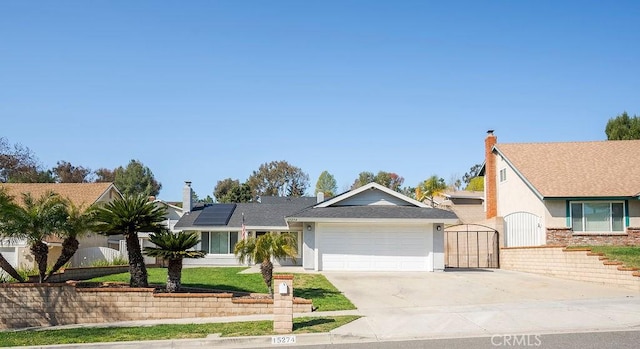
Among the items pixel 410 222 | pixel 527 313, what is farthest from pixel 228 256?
pixel 527 313

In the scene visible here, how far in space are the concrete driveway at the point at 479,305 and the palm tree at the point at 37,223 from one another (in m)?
9.36

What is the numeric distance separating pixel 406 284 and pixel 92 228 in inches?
422

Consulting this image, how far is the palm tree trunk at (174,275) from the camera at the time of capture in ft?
52.6

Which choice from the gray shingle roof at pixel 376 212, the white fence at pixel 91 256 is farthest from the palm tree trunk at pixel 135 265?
the white fence at pixel 91 256

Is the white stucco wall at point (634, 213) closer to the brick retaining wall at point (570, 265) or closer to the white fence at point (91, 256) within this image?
the brick retaining wall at point (570, 265)

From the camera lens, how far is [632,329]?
37.7ft

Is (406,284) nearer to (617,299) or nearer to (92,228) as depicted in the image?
(617,299)

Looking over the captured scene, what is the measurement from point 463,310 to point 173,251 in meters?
8.31

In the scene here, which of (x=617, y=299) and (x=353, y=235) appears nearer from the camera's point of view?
(x=617, y=299)

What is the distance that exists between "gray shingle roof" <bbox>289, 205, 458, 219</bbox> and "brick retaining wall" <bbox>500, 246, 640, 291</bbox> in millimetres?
3665

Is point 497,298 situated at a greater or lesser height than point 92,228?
lesser

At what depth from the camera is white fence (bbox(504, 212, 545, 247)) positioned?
2516cm

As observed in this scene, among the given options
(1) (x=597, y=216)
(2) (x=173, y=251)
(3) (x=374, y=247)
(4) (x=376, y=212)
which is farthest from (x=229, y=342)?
(1) (x=597, y=216)

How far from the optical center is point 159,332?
12.6 m
